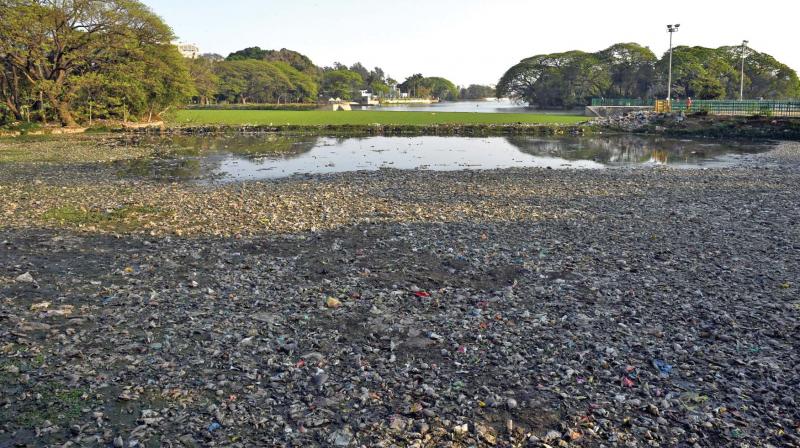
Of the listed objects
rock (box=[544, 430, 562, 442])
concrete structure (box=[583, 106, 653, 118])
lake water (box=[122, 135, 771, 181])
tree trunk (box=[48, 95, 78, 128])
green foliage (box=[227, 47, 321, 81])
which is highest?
green foliage (box=[227, 47, 321, 81])

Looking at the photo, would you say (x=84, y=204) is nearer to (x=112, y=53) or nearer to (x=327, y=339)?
(x=327, y=339)

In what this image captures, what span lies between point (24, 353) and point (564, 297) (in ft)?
26.7

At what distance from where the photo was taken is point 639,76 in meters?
114

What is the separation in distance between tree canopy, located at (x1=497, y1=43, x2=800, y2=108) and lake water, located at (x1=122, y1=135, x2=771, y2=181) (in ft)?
184

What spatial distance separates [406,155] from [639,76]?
92.6 metres

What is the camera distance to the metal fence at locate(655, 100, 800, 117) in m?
57.7

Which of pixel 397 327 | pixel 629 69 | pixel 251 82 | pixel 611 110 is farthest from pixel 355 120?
pixel 397 327

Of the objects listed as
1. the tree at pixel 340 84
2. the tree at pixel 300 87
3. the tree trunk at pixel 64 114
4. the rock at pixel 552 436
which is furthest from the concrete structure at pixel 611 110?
the tree at pixel 340 84

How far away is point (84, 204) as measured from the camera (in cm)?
1822

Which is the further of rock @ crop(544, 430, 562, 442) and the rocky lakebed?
the rocky lakebed

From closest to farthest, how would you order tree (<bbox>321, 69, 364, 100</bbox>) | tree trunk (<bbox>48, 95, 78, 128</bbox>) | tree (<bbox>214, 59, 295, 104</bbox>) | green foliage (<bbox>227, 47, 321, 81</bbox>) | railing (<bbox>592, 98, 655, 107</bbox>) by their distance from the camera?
tree trunk (<bbox>48, 95, 78, 128</bbox>) → railing (<bbox>592, 98, 655, 107</bbox>) → tree (<bbox>214, 59, 295, 104</bbox>) → tree (<bbox>321, 69, 364, 100</bbox>) → green foliage (<bbox>227, 47, 321, 81</bbox>)

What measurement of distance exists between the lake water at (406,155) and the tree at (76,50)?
39.2 ft

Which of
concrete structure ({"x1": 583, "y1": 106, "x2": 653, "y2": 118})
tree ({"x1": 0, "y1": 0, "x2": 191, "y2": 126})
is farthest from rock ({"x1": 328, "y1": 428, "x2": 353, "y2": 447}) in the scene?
concrete structure ({"x1": 583, "y1": 106, "x2": 653, "y2": 118})

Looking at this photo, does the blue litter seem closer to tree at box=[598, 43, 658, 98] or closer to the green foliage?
tree at box=[598, 43, 658, 98]
